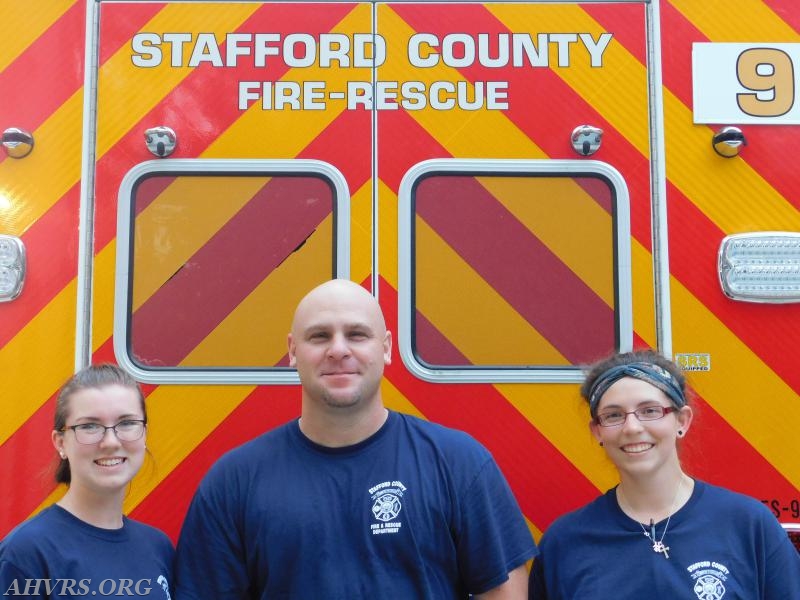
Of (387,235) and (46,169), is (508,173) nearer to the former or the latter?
(387,235)

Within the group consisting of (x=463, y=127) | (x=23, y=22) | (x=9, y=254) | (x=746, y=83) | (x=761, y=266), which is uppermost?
(x=23, y=22)

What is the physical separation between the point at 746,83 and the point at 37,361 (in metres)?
2.41

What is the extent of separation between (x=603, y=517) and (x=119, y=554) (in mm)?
1198

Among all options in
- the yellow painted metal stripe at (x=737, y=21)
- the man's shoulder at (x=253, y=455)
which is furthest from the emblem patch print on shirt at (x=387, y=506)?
the yellow painted metal stripe at (x=737, y=21)

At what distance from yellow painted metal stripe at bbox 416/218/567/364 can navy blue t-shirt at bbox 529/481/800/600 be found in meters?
0.60

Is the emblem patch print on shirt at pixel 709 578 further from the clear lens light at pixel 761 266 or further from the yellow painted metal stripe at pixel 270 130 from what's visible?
the yellow painted metal stripe at pixel 270 130

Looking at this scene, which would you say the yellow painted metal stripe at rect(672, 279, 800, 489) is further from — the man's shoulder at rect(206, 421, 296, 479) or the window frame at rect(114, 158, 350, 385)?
the man's shoulder at rect(206, 421, 296, 479)

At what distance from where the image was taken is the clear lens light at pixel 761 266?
247 cm

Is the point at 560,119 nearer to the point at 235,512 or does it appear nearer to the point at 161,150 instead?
the point at 161,150

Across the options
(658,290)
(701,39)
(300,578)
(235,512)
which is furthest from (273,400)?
(701,39)

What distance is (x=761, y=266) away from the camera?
8.23 ft

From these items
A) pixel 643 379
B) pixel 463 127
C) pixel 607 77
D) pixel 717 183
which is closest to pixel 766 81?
pixel 717 183

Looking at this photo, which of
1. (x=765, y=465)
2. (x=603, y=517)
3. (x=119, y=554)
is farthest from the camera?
(x=765, y=465)

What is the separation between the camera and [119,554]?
1913 millimetres
